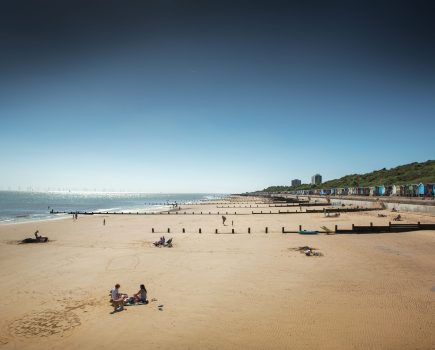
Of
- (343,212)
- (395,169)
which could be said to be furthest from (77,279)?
(395,169)

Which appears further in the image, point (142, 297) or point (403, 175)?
point (403, 175)

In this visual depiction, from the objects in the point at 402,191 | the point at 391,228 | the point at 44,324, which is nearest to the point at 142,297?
the point at 44,324

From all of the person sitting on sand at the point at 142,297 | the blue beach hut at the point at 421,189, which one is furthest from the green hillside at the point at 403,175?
the person sitting on sand at the point at 142,297

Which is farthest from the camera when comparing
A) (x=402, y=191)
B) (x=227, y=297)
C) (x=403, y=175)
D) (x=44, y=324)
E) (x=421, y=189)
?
(x=403, y=175)

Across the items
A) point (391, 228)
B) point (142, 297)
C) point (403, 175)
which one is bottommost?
point (142, 297)

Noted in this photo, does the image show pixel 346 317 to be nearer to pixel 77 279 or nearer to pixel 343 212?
pixel 77 279

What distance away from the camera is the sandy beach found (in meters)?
11.1

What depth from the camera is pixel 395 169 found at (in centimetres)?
11800

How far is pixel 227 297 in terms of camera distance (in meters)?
15.1

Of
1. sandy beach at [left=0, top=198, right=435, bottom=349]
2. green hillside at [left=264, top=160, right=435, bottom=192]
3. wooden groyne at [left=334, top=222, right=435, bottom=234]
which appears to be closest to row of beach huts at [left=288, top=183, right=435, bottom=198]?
green hillside at [left=264, top=160, right=435, bottom=192]

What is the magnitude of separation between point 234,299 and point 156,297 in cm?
404

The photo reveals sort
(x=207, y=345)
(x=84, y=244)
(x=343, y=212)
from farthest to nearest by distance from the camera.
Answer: (x=343, y=212) < (x=84, y=244) < (x=207, y=345)

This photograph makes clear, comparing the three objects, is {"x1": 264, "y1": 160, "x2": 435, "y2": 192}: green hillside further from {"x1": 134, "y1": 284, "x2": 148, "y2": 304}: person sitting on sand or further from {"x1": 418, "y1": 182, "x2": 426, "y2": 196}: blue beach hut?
{"x1": 134, "y1": 284, "x2": 148, "y2": 304}: person sitting on sand

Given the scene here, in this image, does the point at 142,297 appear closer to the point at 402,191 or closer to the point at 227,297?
the point at 227,297
